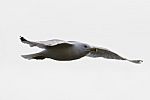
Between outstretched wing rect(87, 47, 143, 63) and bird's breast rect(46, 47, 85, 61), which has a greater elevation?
bird's breast rect(46, 47, 85, 61)

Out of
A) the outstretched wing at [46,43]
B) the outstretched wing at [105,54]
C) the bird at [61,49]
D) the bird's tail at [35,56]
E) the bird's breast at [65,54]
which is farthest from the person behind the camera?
the outstretched wing at [105,54]

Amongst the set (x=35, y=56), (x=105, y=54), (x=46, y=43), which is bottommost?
(x=105, y=54)

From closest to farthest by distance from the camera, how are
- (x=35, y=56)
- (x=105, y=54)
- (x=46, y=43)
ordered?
1. (x=46, y=43)
2. (x=35, y=56)
3. (x=105, y=54)

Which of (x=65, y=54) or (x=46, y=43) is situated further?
(x=65, y=54)

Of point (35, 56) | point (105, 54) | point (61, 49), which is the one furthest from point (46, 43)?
point (105, 54)

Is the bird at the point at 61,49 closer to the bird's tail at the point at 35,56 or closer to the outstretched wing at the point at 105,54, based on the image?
the bird's tail at the point at 35,56

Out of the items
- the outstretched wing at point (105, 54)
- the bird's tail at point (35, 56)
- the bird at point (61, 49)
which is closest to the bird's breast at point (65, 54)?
the bird at point (61, 49)

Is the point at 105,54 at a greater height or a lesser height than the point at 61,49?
lesser

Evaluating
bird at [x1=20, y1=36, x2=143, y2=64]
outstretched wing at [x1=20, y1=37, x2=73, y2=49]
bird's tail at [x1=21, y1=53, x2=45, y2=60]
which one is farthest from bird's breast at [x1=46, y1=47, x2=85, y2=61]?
bird's tail at [x1=21, y1=53, x2=45, y2=60]

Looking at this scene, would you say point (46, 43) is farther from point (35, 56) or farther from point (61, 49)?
point (35, 56)

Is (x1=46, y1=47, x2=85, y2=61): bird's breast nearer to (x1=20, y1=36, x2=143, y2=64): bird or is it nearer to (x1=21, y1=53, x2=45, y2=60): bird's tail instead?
(x1=20, y1=36, x2=143, y2=64): bird

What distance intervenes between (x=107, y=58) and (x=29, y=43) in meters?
3.20

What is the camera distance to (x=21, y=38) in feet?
33.9

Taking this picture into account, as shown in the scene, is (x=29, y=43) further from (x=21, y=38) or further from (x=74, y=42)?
(x=74, y=42)
